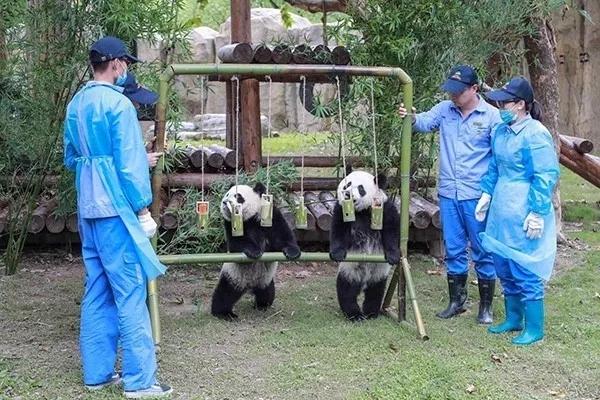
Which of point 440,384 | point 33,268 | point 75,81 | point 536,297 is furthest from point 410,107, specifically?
point 33,268

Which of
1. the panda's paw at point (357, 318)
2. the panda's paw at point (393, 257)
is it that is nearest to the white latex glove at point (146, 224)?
the panda's paw at point (393, 257)

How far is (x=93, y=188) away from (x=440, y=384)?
2090 millimetres

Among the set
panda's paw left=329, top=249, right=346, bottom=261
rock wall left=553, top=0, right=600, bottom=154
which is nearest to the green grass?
rock wall left=553, top=0, right=600, bottom=154

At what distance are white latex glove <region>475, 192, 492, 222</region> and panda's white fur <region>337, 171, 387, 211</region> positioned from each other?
620 millimetres

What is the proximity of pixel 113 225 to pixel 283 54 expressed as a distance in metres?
3.08

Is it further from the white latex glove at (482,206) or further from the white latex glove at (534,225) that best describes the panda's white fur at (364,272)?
the white latex glove at (534,225)

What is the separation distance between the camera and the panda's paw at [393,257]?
5.39m

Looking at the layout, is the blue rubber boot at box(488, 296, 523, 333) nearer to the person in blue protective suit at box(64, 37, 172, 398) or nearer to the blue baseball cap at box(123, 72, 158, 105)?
the person in blue protective suit at box(64, 37, 172, 398)

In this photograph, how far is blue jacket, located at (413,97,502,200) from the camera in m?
5.47

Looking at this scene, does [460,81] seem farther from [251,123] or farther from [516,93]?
[251,123]

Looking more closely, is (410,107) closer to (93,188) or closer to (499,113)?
(499,113)

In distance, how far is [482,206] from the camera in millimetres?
5316

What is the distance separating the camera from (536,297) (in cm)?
506

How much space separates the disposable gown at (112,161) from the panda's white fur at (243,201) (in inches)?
48.0
